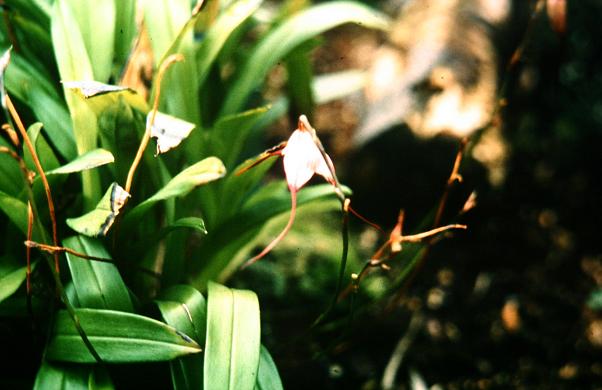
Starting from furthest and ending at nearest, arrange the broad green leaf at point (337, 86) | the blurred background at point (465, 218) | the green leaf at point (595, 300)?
1. the broad green leaf at point (337, 86)
2. the green leaf at point (595, 300)
3. the blurred background at point (465, 218)

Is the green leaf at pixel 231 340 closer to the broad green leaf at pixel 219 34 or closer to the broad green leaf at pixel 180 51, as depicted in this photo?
the broad green leaf at pixel 180 51

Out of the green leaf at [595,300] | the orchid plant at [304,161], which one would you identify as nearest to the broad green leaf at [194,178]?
the orchid plant at [304,161]

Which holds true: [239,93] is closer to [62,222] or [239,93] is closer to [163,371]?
[62,222]

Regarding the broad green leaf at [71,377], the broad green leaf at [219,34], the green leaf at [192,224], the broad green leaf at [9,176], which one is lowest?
the broad green leaf at [71,377]

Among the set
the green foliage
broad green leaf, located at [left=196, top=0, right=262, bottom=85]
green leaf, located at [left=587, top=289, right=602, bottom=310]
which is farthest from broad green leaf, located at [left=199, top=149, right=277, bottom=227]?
green leaf, located at [left=587, top=289, right=602, bottom=310]

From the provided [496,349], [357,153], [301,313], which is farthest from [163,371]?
[357,153]

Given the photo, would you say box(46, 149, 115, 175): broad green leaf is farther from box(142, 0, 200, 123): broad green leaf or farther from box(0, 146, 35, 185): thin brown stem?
box(142, 0, 200, 123): broad green leaf
